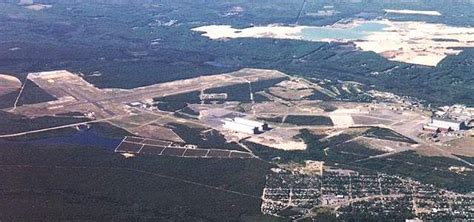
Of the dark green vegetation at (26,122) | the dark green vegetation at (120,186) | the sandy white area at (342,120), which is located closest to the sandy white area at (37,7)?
the dark green vegetation at (26,122)

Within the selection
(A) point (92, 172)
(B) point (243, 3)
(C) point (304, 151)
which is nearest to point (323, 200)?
(C) point (304, 151)

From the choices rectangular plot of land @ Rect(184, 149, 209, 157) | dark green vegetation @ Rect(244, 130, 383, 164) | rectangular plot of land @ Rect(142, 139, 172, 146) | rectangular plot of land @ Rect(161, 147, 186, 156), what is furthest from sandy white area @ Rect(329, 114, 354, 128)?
rectangular plot of land @ Rect(142, 139, 172, 146)

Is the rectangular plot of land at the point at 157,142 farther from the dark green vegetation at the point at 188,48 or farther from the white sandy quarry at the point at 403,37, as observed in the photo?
the white sandy quarry at the point at 403,37

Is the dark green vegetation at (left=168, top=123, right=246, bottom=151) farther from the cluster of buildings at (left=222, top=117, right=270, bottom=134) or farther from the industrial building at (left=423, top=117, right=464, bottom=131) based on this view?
the industrial building at (left=423, top=117, right=464, bottom=131)

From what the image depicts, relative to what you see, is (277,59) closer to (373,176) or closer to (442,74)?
(442,74)

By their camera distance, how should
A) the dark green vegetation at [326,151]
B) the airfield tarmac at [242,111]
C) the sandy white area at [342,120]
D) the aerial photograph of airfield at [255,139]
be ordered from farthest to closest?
the sandy white area at [342,120] < the airfield tarmac at [242,111] < the dark green vegetation at [326,151] < the aerial photograph of airfield at [255,139]

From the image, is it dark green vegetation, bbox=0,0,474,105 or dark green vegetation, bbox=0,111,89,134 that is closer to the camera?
dark green vegetation, bbox=0,111,89,134
